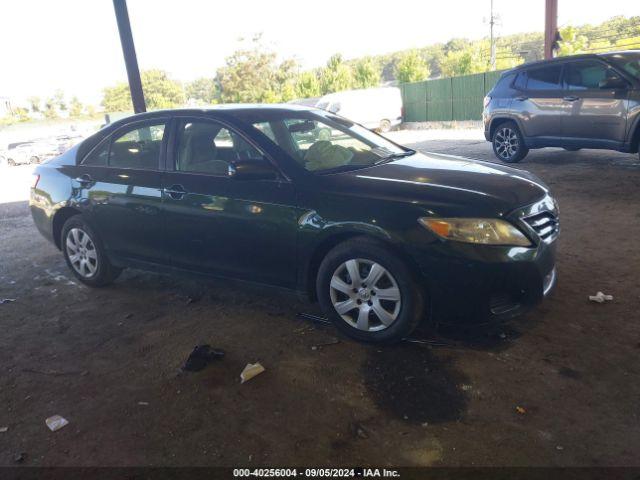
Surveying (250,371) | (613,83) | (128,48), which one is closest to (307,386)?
(250,371)

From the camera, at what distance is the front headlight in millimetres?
3254

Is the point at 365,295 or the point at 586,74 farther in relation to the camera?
the point at 586,74

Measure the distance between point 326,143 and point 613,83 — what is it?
21.4ft

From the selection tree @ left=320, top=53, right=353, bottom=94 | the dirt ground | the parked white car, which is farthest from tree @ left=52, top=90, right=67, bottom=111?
the dirt ground

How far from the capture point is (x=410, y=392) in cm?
305

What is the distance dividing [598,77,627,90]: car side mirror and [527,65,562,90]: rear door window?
34.9 inches

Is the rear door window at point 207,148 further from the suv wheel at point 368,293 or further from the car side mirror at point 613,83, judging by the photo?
the car side mirror at point 613,83

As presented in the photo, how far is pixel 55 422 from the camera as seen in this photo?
302 centimetres

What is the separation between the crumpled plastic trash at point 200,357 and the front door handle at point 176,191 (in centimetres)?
121

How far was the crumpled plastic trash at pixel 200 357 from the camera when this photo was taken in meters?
3.50

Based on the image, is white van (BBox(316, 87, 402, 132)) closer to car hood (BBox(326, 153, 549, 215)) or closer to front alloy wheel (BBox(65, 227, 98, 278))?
front alloy wheel (BBox(65, 227, 98, 278))

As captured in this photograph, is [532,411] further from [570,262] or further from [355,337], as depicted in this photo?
[570,262]

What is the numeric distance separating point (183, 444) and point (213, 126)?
2.47m

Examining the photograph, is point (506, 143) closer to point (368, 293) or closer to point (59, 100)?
point (368, 293)
